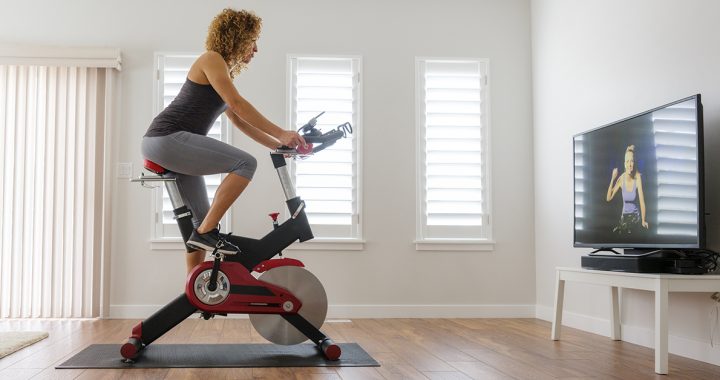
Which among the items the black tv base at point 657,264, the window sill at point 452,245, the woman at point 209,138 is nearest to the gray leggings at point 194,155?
the woman at point 209,138

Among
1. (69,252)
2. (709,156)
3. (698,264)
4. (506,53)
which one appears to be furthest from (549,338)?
(69,252)

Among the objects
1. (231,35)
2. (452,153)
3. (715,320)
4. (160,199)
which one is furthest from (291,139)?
(452,153)

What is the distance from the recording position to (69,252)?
474cm

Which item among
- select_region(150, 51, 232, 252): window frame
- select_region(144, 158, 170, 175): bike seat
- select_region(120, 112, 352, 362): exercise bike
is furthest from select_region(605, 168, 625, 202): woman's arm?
select_region(150, 51, 232, 252): window frame

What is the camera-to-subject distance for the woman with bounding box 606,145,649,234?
3.26 m

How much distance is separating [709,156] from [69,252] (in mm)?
3956

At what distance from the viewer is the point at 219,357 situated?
2971mm

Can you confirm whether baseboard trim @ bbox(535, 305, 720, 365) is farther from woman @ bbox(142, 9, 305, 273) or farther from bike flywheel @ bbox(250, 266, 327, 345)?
woman @ bbox(142, 9, 305, 273)

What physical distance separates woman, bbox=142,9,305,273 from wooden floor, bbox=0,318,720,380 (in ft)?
2.15

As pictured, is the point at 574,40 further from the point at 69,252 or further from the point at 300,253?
the point at 69,252

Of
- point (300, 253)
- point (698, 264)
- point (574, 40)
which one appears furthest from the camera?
point (300, 253)

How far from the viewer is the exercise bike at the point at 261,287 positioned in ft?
9.40

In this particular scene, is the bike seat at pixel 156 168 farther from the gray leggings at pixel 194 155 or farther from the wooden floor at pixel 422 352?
the wooden floor at pixel 422 352

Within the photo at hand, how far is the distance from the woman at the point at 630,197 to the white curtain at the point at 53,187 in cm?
331
